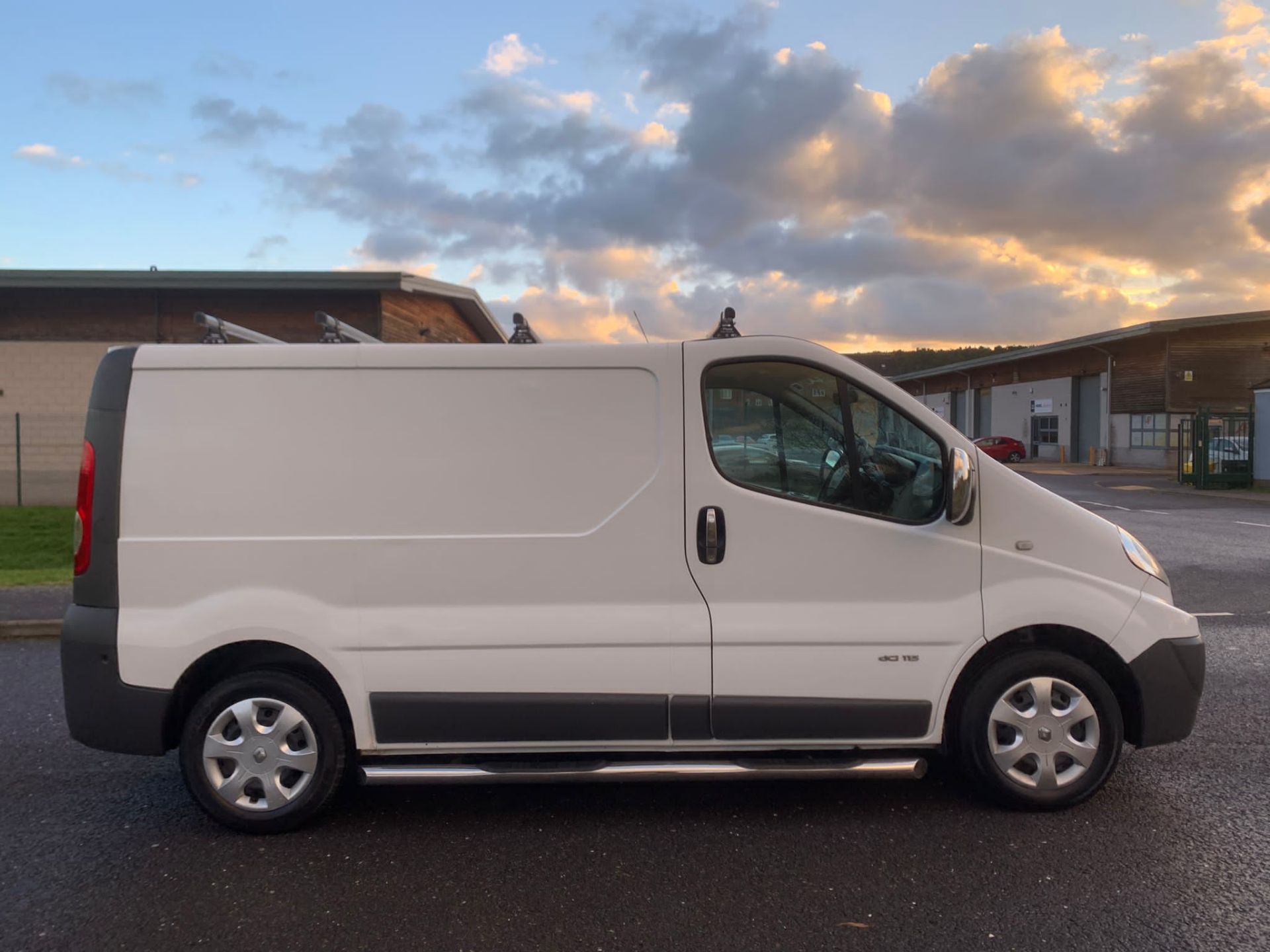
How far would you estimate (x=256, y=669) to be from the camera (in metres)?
3.76

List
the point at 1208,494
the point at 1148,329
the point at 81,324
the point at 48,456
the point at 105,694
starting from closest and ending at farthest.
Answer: the point at 105,694
the point at 48,456
the point at 81,324
the point at 1208,494
the point at 1148,329

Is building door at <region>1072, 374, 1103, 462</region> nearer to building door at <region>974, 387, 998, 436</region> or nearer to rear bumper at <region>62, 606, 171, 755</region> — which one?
building door at <region>974, 387, 998, 436</region>

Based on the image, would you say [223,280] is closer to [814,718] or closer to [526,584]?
[526,584]

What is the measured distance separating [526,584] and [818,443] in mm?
1339

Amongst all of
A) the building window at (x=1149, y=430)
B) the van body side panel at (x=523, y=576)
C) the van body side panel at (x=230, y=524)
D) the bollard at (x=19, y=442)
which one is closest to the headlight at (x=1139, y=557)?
the van body side panel at (x=523, y=576)

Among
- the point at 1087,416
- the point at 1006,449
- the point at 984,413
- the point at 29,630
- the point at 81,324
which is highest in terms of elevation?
the point at 984,413

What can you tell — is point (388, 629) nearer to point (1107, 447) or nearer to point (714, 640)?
point (714, 640)

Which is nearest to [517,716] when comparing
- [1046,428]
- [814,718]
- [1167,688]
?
[814,718]

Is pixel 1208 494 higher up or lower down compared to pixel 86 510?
lower down

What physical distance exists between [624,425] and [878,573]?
1205 millimetres

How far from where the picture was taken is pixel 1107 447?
42.1 meters

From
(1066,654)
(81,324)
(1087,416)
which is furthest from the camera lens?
(1087,416)

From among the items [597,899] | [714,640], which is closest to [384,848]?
[597,899]

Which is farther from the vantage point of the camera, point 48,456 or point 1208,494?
point 1208,494
